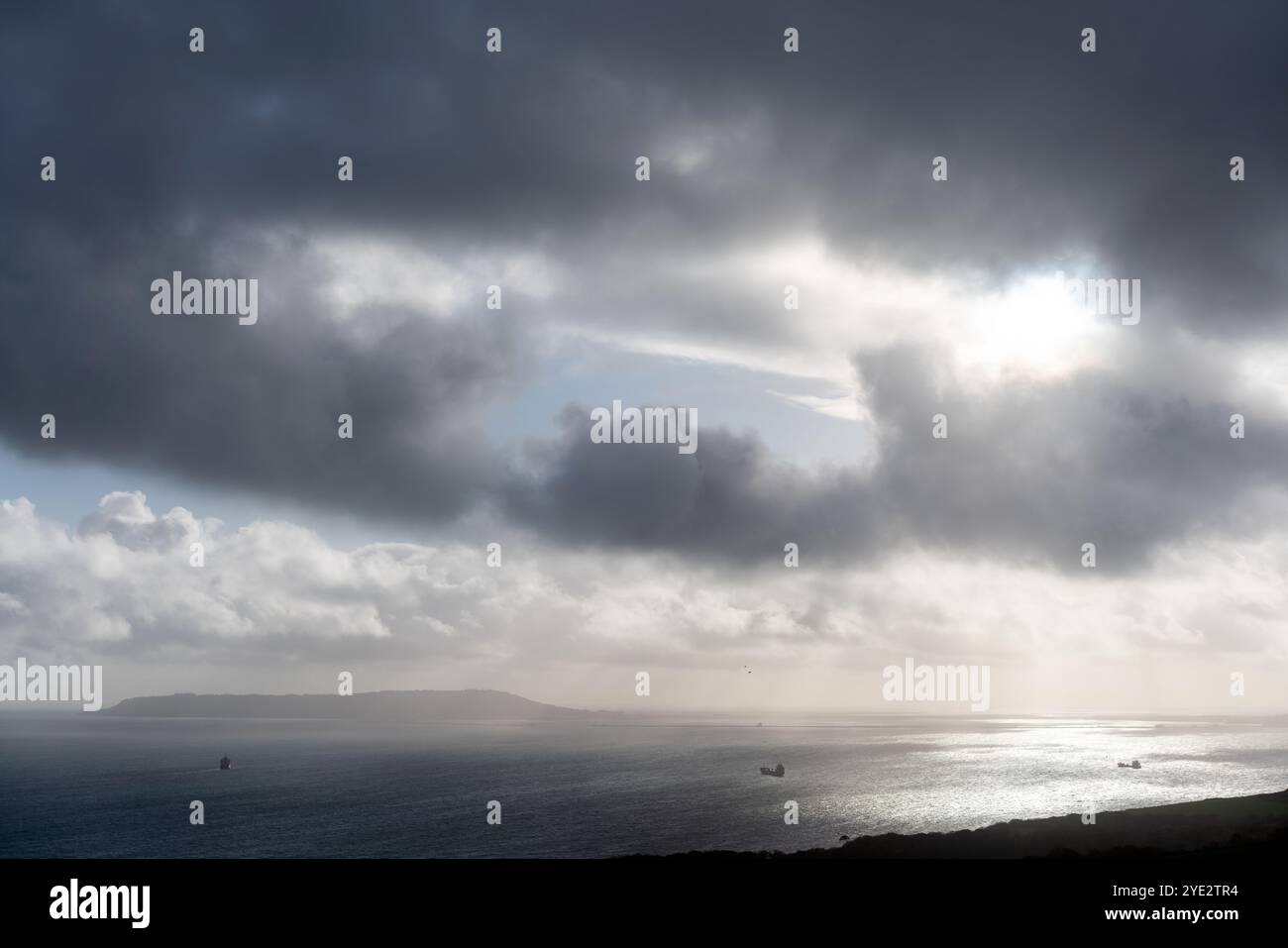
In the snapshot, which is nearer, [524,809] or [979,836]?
[979,836]
